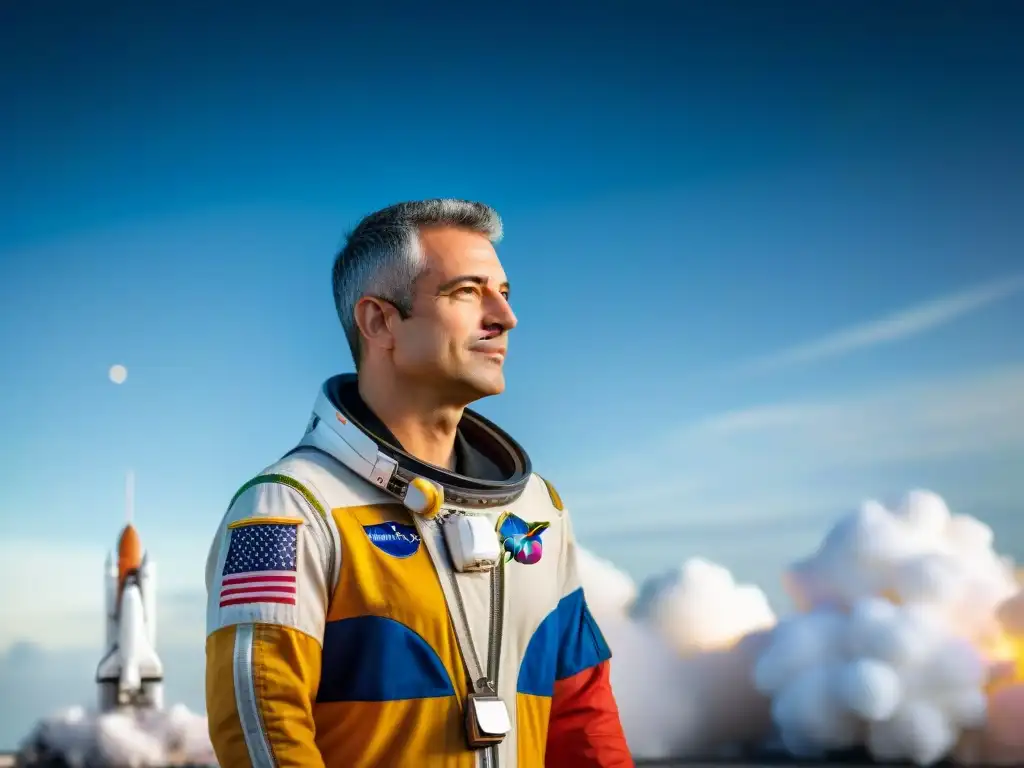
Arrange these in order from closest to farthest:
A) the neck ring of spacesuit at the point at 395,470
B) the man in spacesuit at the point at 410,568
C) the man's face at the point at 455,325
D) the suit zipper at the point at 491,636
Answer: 1. the man in spacesuit at the point at 410,568
2. the suit zipper at the point at 491,636
3. the neck ring of spacesuit at the point at 395,470
4. the man's face at the point at 455,325

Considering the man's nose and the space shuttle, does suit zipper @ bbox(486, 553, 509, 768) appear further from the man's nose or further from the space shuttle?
the space shuttle

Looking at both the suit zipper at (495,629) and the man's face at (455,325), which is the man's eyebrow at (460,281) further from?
the suit zipper at (495,629)

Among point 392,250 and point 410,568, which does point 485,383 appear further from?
point 410,568

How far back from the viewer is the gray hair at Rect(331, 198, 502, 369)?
493cm

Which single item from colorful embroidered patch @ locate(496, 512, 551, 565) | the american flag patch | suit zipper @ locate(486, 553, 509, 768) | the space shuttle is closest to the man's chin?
colorful embroidered patch @ locate(496, 512, 551, 565)

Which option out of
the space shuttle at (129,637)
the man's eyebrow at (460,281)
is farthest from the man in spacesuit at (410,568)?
the space shuttle at (129,637)

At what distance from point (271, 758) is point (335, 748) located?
33 cm

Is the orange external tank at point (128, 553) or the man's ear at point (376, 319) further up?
the orange external tank at point (128, 553)

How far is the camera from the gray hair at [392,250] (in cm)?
493

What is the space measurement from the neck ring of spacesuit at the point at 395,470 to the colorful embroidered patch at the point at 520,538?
9 cm

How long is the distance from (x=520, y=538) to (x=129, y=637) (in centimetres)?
5782

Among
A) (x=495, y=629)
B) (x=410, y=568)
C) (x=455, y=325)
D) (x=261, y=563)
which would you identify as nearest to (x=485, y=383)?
(x=455, y=325)

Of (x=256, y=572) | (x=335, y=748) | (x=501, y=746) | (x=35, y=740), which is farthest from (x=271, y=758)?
(x=35, y=740)

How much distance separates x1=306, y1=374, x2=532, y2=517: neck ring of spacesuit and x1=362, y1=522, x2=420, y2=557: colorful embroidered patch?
98 millimetres
